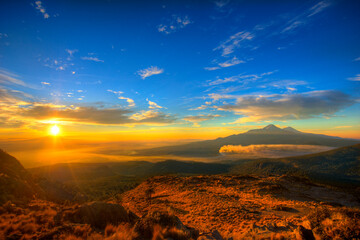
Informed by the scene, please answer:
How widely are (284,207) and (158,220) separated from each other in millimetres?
15210

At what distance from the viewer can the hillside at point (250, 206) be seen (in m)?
8.40

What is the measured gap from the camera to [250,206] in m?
17.7

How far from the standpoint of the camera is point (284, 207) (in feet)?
54.6

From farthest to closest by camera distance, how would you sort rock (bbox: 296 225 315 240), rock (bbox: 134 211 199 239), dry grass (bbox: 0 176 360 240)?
rock (bbox: 134 211 199 239), dry grass (bbox: 0 176 360 240), rock (bbox: 296 225 315 240)

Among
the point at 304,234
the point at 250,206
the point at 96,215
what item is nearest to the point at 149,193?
the point at 250,206

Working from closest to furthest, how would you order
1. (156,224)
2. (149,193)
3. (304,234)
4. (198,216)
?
(304,234) → (156,224) → (198,216) → (149,193)

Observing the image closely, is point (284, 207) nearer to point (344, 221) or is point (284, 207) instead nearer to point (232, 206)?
point (232, 206)

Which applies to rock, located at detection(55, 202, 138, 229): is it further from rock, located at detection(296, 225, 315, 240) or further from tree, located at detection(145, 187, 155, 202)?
tree, located at detection(145, 187, 155, 202)

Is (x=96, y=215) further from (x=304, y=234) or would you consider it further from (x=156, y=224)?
(x=304, y=234)

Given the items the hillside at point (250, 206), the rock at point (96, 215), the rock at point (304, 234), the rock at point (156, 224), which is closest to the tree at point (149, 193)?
the hillside at point (250, 206)

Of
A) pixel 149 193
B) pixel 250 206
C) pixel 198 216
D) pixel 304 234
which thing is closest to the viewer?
pixel 304 234

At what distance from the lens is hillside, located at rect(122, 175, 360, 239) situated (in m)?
8.40

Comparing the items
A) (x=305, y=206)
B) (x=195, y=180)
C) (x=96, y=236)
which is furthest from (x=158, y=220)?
(x=195, y=180)

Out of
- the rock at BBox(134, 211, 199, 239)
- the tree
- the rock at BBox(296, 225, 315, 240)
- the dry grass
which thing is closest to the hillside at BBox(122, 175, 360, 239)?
the dry grass
